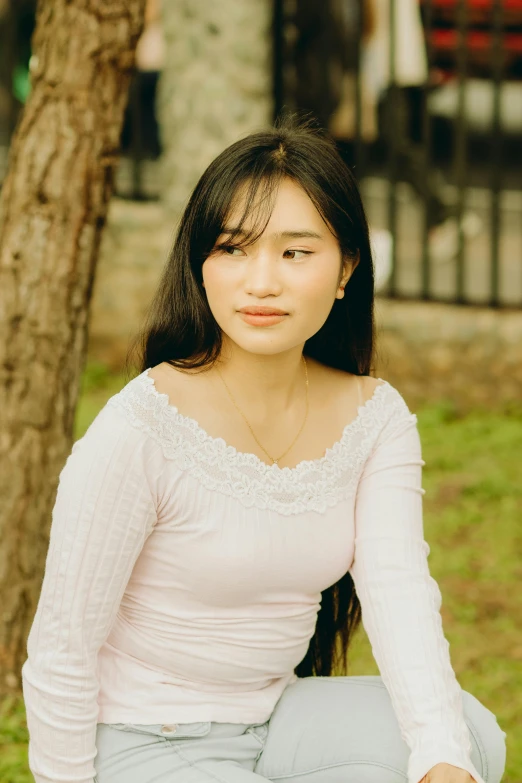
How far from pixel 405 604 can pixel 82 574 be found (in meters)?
0.59

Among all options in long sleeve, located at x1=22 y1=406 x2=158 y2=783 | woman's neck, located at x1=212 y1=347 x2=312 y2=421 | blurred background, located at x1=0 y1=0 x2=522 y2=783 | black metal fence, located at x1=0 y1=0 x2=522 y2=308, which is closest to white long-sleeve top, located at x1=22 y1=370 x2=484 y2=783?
long sleeve, located at x1=22 y1=406 x2=158 y2=783

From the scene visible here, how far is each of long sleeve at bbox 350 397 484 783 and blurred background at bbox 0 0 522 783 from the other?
226 cm

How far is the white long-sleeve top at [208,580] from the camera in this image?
1.95m

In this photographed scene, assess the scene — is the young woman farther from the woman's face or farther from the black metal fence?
the black metal fence

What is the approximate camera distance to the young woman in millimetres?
1960

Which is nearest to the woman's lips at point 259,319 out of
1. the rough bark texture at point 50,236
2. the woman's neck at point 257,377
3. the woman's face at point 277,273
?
the woman's face at point 277,273

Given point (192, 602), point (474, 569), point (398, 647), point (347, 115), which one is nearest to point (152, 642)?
point (192, 602)

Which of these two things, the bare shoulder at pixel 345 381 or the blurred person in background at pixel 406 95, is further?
the blurred person in background at pixel 406 95

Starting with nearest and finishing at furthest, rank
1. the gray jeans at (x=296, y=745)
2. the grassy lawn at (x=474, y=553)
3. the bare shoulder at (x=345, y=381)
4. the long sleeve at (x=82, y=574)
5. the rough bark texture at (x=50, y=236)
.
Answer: the long sleeve at (x=82, y=574)
the gray jeans at (x=296, y=745)
the bare shoulder at (x=345, y=381)
the rough bark texture at (x=50, y=236)
the grassy lawn at (x=474, y=553)

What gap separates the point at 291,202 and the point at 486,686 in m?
1.87

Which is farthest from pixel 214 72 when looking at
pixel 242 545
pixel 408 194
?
pixel 242 545

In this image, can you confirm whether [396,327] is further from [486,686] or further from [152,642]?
[152,642]

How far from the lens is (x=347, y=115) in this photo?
7.58m

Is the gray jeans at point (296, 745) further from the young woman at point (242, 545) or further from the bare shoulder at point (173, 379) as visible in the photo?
the bare shoulder at point (173, 379)
